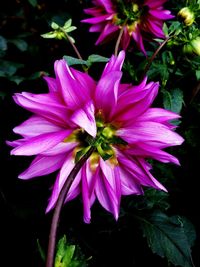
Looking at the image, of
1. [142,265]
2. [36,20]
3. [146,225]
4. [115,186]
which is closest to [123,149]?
[115,186]

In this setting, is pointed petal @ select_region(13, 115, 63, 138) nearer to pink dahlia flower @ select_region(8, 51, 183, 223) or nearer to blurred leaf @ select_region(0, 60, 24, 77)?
pink dahlia flower @ select_region(8, 51, 183, 223)

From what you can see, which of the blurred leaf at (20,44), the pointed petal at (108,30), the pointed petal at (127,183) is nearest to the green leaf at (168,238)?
the pointed petal at (127,183)

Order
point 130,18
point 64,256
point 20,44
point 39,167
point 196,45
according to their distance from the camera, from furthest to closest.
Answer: point 20,44 → point 130,18 → point 196,45 → point 39,167 → point 64,256

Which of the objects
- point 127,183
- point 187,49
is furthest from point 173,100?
point 127,183

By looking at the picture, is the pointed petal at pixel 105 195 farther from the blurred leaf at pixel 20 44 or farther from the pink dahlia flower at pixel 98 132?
the blurred leaf at pixel 20 44

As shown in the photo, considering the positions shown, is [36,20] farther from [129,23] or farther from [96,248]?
[96,248]

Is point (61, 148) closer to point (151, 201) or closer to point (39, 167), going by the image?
point (39, 167)

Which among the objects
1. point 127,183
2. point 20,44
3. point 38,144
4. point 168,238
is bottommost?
point 168,238
